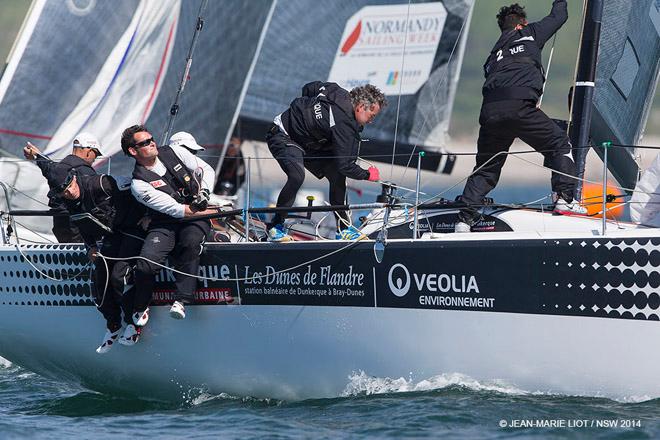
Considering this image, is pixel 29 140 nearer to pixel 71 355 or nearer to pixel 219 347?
pixel 71 355

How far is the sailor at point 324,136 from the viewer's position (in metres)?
6.14

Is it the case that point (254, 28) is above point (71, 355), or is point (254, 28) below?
above

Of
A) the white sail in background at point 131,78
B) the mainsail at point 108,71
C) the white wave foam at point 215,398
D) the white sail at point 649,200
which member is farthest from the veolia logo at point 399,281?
the white sail in background at point 131,78

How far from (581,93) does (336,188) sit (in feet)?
4.82

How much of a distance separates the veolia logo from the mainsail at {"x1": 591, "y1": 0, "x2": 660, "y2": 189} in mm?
1828

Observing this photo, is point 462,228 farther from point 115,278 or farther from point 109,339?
point 109,339

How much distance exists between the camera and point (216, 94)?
34.9 ft

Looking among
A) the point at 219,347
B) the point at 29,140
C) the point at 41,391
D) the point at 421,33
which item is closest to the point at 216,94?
the point at 29,140

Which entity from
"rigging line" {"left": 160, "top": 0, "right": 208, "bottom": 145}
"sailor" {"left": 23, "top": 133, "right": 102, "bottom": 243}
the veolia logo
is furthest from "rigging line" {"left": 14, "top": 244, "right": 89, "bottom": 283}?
"rigging line" {"left": 160, "top": 0, "right": 208, "bottom": 145}

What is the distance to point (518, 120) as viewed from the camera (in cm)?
593

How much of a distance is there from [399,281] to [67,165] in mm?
2127

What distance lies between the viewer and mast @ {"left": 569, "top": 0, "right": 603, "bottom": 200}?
21.0 ft

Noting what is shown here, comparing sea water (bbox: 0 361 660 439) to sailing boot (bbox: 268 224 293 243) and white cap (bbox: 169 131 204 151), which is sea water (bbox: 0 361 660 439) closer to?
sailing boot (bbox: 268 224 293 243)

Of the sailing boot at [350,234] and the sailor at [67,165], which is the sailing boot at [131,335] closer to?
the sailor at [67,165]
